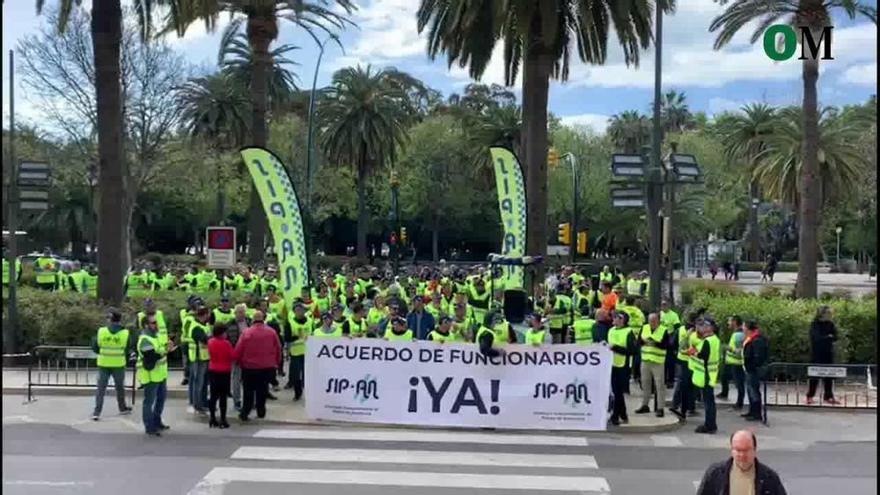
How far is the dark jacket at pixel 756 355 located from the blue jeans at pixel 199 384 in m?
7.85

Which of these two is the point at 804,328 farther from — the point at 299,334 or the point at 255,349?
the point at 255,349

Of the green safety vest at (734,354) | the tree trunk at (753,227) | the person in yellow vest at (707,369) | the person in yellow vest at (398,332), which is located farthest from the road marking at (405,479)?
the tree trunk at (753,227)

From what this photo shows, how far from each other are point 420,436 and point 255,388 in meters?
2.49

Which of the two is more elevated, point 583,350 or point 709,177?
point 709,177

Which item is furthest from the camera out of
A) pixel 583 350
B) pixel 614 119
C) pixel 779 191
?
pixel 614 119

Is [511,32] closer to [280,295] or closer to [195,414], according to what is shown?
[280,295]

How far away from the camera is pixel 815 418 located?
1461 cm

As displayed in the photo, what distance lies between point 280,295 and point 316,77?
718 inches

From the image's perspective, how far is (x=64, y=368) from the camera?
18.0 metres

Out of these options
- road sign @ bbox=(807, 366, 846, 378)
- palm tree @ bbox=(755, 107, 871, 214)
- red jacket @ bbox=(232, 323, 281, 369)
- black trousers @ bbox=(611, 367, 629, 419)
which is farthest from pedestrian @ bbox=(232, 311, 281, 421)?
palm tree @ bbox=(755, 107, 871, 214)

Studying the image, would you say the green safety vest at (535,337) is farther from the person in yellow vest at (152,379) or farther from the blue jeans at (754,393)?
the person in yellow vest at (152,379)

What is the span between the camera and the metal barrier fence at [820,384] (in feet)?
49.5

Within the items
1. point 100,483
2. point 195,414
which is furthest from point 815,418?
point 100,483

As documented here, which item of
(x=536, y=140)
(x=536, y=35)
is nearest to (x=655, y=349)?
(x=536, y=140)
